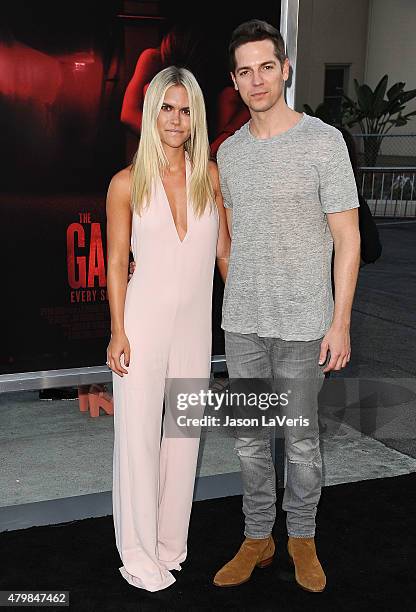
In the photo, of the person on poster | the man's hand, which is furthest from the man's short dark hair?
the man's hand

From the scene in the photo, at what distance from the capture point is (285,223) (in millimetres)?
2969

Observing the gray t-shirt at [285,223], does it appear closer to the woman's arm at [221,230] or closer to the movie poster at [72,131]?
the woman's arm at [221,230]

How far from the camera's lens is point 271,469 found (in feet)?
10.9

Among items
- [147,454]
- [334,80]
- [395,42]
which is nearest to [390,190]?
[395,42]

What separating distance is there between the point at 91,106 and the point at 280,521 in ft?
7.06

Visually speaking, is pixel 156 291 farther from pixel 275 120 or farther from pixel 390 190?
pixel 390 190

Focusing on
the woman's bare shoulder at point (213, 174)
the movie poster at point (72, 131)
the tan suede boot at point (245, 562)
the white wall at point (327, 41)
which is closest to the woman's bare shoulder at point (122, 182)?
the woman's bare shoulder at point (213, 174)

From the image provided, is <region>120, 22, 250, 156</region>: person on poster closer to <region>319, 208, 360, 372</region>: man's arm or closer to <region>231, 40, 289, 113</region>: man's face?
<region>231, 40, 289, 113</region>: man's face

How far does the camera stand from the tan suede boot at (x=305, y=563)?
3252 millimetres

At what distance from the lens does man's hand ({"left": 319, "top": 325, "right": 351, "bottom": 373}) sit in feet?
9.90

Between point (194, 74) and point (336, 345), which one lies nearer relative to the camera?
point (336, 345)

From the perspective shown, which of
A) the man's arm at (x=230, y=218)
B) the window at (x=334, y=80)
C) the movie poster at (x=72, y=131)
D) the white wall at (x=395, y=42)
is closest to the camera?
the man's arm at (x=230, y=218)

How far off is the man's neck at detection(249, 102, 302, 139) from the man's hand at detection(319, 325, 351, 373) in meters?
0.77

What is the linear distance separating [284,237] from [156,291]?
0.53 metres
